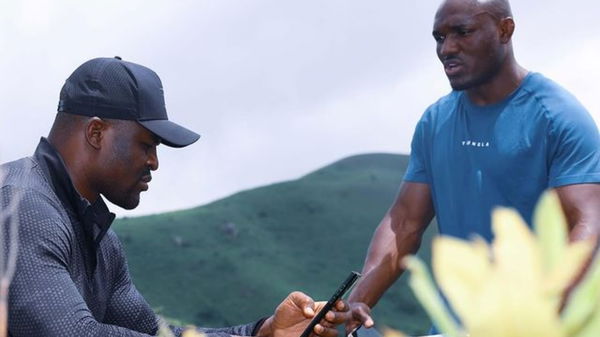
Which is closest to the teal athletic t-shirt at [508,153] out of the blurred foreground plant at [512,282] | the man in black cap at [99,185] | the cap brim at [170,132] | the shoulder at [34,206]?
the man in black cap at [99,185]

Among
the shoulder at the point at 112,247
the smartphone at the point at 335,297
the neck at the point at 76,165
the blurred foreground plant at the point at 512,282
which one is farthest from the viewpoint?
the shoulder at the point at 112,247

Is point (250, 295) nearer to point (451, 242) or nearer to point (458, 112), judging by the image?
point (458, 112)

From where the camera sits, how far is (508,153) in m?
3.59

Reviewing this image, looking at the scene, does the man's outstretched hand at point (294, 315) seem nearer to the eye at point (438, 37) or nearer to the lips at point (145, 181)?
the lips at point (145, 181)

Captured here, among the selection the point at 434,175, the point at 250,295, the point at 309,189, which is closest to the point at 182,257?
the point at 250,295

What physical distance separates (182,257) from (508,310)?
5458 centimetres

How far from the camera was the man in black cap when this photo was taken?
2451 millimetres

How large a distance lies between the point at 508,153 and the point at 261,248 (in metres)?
54.7

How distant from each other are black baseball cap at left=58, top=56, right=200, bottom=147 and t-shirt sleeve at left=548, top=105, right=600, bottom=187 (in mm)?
1275

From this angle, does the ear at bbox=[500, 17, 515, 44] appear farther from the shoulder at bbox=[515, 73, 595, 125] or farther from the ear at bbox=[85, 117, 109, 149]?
the ear at bbox=[85, 117, 109, 149]

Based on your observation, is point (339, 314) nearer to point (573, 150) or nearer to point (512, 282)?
point (573, 150)

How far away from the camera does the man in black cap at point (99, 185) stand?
96.5 inches

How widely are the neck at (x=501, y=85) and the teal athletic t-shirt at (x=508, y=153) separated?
2cm

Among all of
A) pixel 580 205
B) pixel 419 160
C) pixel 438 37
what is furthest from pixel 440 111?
pixel 580 205
